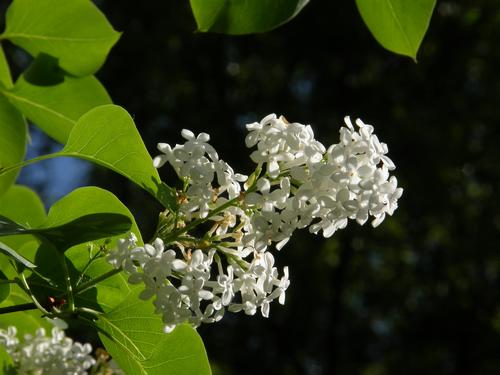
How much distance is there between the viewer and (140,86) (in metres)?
10.9

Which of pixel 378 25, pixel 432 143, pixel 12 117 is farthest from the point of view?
pixel 432 143

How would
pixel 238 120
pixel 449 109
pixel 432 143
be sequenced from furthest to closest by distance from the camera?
pixel 238 120
pixel 449 109
pixel 432 143

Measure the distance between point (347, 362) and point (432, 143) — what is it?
3021mm

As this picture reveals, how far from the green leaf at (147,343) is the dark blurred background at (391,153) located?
8274 millimetres

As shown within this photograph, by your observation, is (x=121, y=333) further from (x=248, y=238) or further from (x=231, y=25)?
(x=231, y=25)

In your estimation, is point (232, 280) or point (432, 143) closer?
point (232, 280)

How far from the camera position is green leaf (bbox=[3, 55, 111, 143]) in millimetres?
1344

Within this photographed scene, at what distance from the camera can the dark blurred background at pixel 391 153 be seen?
9.80m

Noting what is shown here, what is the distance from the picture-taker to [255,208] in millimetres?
925

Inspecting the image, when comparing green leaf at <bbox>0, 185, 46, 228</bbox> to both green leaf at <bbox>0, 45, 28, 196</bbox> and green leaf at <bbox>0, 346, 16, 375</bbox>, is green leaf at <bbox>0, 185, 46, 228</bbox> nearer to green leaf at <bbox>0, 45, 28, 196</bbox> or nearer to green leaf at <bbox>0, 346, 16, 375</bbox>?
green leaf at <bbox>0, 45, 28, 196</bbox>

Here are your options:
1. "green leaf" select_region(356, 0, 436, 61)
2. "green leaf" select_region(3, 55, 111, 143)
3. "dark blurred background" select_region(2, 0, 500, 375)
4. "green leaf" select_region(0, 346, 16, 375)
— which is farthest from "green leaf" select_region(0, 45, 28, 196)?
"dark blurred background" select_region(2, 0, 500, 375)

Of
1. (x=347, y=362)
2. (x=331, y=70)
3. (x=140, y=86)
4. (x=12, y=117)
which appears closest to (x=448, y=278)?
(x=347, y=362)

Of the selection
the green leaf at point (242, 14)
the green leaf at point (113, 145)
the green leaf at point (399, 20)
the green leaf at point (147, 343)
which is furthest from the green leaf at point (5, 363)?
the green leaf at point (399, 20)

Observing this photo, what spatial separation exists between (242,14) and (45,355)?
678mm
